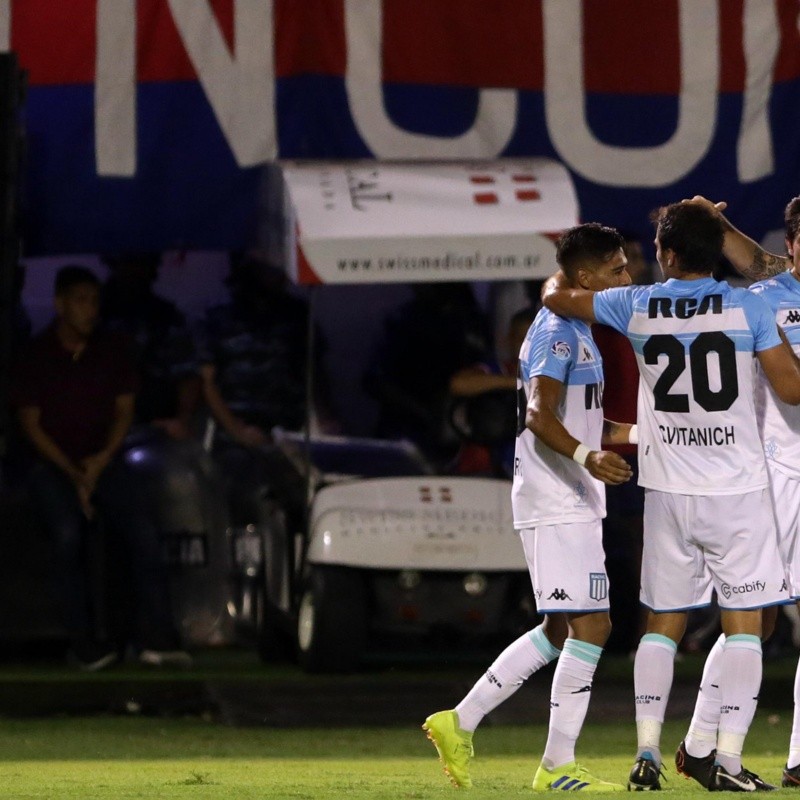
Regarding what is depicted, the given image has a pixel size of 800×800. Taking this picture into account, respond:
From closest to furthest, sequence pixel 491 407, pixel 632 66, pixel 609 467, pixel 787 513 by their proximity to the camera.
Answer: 1. pixel 609 467
2. pixel 787 513
3. pixel 491 407
4. pixel 632 66

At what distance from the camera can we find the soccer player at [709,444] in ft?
20.4

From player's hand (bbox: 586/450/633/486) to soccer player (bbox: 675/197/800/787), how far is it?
2.59 ft

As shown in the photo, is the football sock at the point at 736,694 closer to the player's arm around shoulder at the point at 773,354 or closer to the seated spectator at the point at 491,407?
the player's arm around shoulder at the point at 773,354

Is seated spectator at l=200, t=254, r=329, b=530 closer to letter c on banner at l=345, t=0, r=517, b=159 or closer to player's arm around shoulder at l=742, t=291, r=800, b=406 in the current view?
letter c on banner at l=345, t=0, r=517, b=159

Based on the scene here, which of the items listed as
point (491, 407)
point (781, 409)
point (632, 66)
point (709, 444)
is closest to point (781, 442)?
point (781, 409)

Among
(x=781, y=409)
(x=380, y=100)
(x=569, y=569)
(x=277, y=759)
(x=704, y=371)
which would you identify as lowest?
(x=277, y=759)

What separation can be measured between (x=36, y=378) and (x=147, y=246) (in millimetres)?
929

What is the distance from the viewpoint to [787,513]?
22.1 feet

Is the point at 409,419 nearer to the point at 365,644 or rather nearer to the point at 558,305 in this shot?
the point at 365,644

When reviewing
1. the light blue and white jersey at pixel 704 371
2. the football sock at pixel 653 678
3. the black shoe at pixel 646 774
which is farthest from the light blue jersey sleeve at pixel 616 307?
the black shoe at pixel 646 774

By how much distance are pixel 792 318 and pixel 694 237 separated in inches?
28.6

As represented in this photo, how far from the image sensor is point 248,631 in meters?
11.6

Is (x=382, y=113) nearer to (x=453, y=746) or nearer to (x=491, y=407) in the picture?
(x=491, y=407)

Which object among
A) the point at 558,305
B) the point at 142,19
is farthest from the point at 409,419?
the point at 558,305
